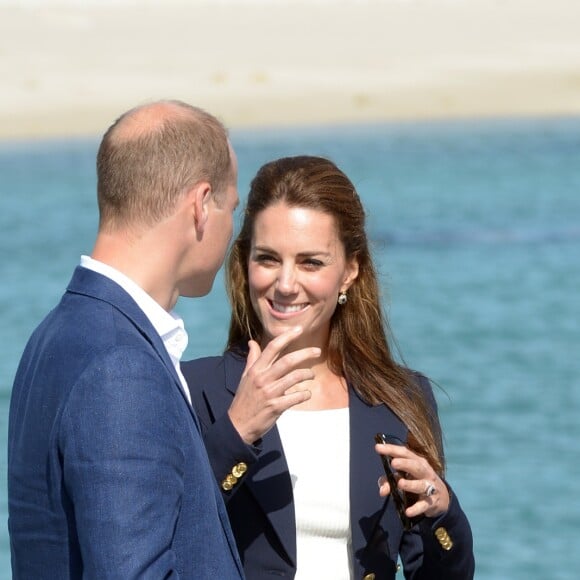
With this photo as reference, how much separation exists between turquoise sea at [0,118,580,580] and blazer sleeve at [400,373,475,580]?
0.55m

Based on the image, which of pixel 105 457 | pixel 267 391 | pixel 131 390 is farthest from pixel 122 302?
pixel 267 391

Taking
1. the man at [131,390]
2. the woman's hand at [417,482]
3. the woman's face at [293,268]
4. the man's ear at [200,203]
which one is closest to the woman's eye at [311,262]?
the woman's face at [293,268]

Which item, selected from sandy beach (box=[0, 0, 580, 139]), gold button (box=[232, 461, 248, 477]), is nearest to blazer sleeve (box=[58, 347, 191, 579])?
gold button (box=[232, 461, 248, 477])

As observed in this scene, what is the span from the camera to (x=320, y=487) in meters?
3.48

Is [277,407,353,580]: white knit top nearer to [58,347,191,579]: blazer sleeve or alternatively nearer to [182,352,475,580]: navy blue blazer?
[182,352,475,580]: navy blue blazer

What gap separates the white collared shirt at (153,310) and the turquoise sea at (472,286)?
1.45 metres

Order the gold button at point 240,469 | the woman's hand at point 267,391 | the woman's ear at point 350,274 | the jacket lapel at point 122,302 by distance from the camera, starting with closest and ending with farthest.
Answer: the jacket lapel at point 122,302
the woman's hand at point 267,391
the gold button at point 240,469
the woman's ear at point 350,274

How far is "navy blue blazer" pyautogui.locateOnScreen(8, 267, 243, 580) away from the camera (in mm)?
2299

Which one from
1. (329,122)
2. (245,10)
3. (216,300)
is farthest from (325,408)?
(245,10)

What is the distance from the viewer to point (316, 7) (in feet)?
165

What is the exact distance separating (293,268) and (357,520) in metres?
A: 0.65

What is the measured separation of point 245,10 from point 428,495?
47899 millimetres

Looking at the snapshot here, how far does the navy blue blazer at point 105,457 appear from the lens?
90.5 inches

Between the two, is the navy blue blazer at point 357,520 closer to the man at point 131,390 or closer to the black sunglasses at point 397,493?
the black sunglasses at point 397,493
